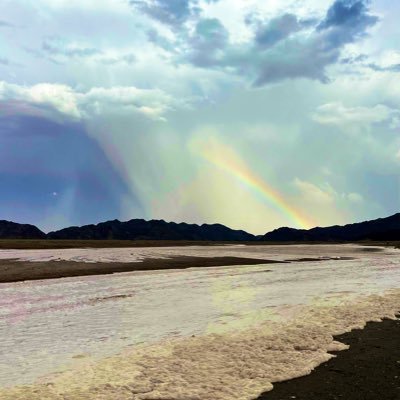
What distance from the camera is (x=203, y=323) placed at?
57.3 feet

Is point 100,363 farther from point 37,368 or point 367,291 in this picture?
point 367,291

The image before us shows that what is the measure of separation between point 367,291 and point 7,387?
21944 mm

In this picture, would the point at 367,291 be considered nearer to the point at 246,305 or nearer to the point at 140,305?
the point at 246,305

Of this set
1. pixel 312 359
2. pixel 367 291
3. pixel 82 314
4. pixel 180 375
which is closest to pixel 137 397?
pixel 180 375

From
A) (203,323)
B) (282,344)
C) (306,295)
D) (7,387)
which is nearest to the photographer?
(7,387)

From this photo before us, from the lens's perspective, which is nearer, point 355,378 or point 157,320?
point 355,378

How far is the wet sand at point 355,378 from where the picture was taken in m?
9.31

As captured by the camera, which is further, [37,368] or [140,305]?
[140,305]

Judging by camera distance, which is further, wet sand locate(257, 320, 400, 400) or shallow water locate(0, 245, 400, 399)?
shallow water locate(0, 245, 400, 399)

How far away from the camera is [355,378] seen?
1030cm

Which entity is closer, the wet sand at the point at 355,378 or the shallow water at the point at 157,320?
the wet sand at the point at 355,378

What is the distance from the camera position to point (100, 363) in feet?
39.1

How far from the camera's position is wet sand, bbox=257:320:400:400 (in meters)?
9.31

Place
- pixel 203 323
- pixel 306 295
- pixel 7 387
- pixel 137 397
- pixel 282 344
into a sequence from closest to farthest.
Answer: pixel 137 397, pixel 7 387, pixel 282 344, pixel 203 323, pixel 306 295
